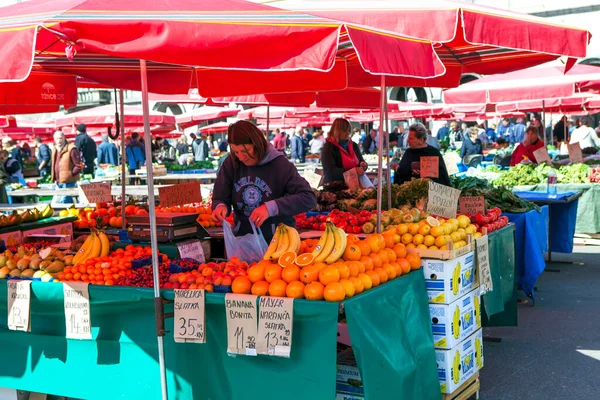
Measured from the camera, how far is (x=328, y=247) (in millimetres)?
4152

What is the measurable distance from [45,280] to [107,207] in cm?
357

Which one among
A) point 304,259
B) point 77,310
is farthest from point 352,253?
point 77,310

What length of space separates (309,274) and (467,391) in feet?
6.21

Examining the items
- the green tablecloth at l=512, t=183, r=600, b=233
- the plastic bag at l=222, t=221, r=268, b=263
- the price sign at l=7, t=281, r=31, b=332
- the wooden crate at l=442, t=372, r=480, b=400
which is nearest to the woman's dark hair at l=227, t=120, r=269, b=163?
the plastic bag at l=222, t=221, r=268, b=263

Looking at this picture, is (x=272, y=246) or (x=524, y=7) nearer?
(x=272, y=246)

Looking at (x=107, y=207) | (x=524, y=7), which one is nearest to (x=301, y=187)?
(x=107, y=207)

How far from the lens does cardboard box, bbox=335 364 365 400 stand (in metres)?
4.17

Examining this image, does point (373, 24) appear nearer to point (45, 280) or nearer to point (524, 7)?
point (45, 280)

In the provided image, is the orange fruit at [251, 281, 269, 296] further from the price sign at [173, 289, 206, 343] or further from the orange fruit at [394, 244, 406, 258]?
the orange fruit at [394, 244, 406, 258]

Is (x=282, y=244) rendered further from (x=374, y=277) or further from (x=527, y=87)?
(x=527, y=87)

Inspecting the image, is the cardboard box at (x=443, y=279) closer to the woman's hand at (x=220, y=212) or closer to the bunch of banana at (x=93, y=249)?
the woman's hand at (x=220, y=212)

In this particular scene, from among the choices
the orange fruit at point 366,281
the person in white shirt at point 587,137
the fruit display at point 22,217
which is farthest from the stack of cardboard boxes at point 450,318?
the person in white shirt at point 587,137

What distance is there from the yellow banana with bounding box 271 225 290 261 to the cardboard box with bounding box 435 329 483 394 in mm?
1321

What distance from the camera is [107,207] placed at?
796cm
